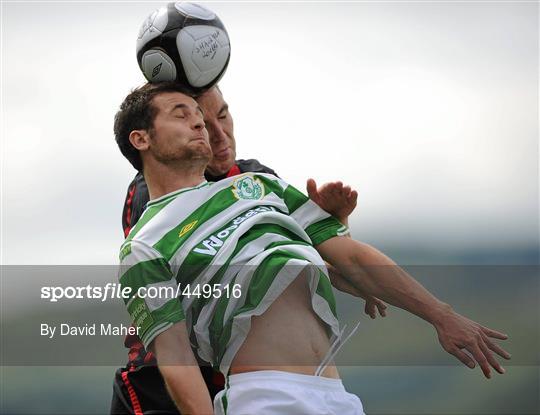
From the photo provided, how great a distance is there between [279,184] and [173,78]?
72cm

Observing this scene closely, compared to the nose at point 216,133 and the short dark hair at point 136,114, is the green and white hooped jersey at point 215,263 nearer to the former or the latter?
the short dark hair at point 136,114

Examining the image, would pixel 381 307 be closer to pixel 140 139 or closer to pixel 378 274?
pixel 378 274

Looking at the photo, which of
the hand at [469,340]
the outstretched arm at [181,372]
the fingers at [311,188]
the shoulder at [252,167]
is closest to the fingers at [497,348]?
the hand at [469,340]

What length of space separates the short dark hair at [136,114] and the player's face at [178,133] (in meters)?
0.05

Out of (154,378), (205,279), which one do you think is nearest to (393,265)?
(205,279)

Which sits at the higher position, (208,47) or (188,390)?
(208,47)

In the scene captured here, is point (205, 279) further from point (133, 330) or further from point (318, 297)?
point (133, 330)

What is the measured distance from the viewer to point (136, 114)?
453 centimetres

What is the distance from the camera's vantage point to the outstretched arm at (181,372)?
3.78 m

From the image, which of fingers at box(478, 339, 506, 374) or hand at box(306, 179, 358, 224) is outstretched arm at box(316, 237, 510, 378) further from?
hand at box(306, 179, 358, 224)

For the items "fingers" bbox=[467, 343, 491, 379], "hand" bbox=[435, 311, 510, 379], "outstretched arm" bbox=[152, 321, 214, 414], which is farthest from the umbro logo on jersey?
"fingers" bbox=[467, 343, 491, 379]

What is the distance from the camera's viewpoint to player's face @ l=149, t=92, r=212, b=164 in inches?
170

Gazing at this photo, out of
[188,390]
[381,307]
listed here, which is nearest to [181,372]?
[188,390]

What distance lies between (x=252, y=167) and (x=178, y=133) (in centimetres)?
82
